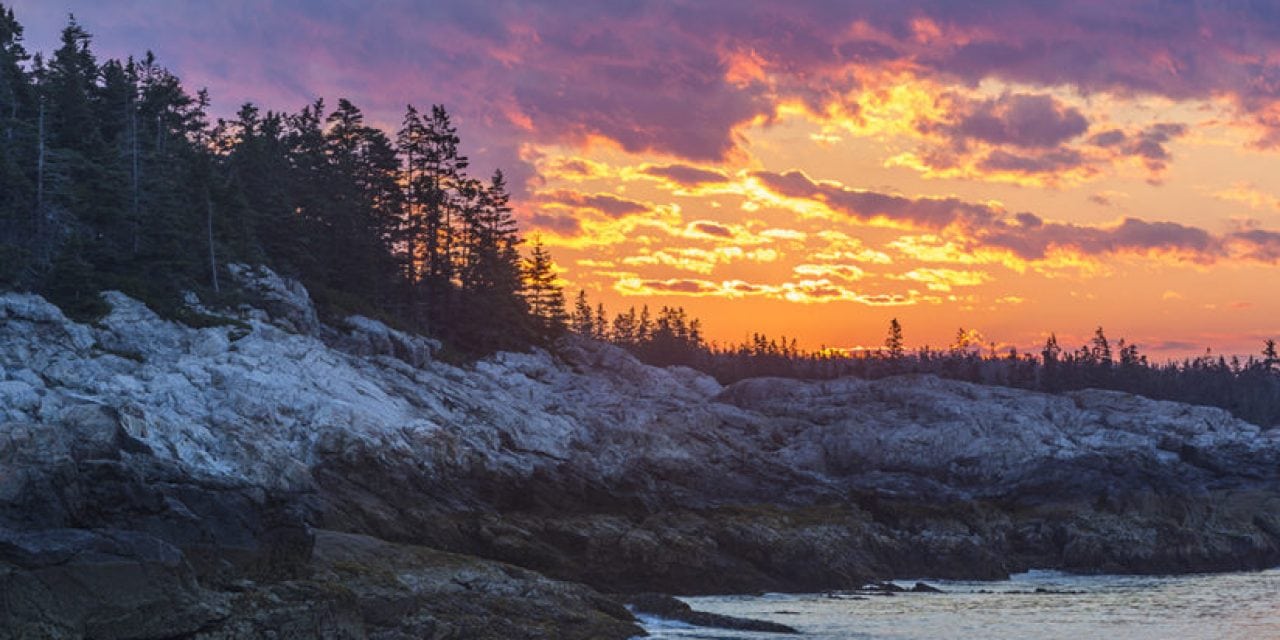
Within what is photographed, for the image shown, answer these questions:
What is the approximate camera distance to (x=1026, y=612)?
52156mm

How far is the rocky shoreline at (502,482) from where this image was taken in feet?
101

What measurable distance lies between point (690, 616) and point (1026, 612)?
60.4 ft

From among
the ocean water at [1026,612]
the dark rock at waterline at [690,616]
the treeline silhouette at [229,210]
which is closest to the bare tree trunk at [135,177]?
A: the treeline silhouette at [229,210]

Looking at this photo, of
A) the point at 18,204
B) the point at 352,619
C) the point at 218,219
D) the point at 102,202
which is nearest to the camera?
the point at 352,619

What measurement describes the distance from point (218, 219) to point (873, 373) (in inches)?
5762

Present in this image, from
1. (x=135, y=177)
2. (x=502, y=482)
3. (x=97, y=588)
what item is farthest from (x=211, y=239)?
(x=97, y=588)

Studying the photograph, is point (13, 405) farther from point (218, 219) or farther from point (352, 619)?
point (218, 219)

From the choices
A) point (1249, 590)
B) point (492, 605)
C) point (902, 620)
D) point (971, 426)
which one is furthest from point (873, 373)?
point (492, 605)

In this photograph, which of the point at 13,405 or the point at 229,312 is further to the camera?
the point at 229,312

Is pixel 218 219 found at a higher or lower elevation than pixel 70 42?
lower

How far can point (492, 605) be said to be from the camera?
37688 mm

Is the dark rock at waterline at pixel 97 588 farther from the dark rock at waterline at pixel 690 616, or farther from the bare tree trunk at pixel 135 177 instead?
the bare tree trunk at pixel 135 177

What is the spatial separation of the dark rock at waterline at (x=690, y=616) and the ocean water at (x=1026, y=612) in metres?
0.82

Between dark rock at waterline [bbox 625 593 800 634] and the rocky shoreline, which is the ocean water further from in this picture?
the rocky shoreline
